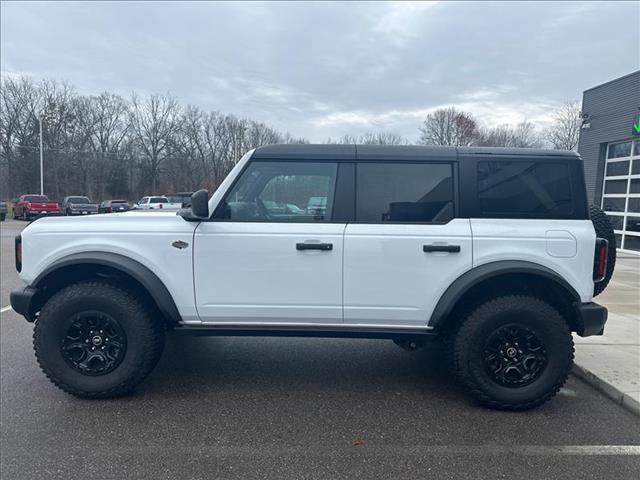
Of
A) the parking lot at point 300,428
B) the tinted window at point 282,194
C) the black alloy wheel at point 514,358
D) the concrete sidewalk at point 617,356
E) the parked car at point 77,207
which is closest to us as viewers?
the parking lot at point 300,428

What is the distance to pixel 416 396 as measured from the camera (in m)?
3.78

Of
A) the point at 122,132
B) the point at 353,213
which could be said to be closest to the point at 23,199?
the point at 122,132

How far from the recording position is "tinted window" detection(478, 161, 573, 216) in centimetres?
352

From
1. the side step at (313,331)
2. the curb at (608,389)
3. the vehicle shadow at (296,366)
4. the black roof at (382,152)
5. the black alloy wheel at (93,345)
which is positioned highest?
the black roof at (382,152)

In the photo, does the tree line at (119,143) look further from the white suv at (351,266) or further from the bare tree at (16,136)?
the white suv at (351,266)

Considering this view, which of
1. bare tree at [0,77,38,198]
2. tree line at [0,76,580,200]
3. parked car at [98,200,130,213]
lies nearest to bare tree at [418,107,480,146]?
tree line at [0,76,580,200]

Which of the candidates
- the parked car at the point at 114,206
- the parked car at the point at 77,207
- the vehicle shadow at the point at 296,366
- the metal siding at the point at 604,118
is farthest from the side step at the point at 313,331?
the parked car at the point at 114,206

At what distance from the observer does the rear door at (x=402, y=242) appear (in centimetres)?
344

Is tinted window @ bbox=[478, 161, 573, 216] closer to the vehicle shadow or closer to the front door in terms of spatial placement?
the front door

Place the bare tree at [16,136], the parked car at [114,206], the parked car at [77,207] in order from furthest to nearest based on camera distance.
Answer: the bare tree at [16,136], the parked car at [114,206], the parked car at [77,207]

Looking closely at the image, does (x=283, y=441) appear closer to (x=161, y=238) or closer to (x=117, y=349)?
(x=117, y=349)

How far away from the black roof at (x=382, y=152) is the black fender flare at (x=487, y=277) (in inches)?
35.6

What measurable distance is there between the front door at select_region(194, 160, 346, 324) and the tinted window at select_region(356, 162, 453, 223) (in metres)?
0.26

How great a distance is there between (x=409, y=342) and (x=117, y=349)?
2396 mm
